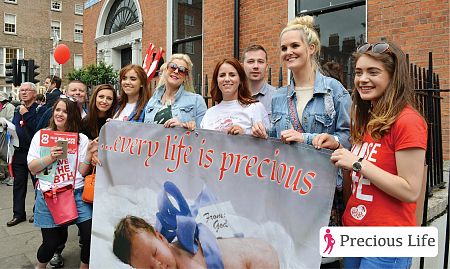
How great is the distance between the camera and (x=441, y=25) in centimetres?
554

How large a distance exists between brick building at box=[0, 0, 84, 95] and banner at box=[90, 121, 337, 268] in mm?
31215

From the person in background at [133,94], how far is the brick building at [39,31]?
3048 centimetres

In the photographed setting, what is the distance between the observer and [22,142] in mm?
5398

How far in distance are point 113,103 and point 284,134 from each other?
2210mm

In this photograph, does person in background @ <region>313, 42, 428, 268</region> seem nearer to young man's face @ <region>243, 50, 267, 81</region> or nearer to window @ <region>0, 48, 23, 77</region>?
young man's face @ <region>243, 50, 267, 81</region>

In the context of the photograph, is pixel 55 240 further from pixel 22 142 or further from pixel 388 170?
pixel 388 170

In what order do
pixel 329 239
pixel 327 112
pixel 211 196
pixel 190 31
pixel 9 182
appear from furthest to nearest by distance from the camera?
pixel 190 31 → pixel 9 182 → pixel 211 196 → pixel 327 112 → pixel 329 239

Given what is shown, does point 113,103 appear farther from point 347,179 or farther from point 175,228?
point 347,179

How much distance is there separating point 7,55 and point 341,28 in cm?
3383

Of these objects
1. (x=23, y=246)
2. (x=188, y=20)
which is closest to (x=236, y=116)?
(x=23, y=246)

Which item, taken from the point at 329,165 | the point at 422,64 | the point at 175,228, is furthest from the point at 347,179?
the point at 422,64

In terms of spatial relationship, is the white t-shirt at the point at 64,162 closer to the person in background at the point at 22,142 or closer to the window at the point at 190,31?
the person in background at the point at 22,142

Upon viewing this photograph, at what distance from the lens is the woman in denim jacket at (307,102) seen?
7.12 ft

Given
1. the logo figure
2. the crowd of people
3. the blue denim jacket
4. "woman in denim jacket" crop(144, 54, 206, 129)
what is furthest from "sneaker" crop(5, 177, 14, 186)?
the logo figure
